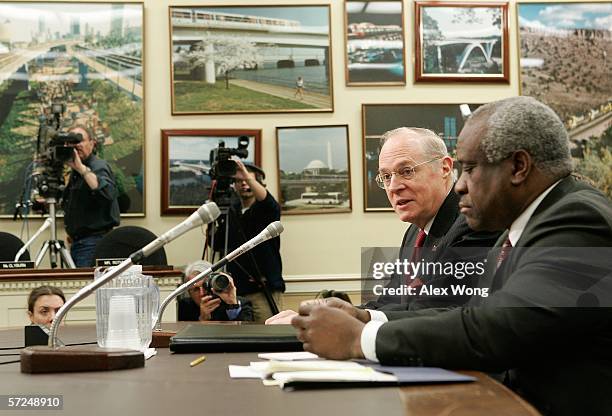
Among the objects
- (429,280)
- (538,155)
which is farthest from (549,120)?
(429,280)

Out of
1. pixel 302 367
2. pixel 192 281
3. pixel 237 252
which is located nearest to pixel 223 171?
pixel 237 252

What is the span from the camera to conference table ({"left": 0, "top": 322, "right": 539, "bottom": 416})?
1.38m

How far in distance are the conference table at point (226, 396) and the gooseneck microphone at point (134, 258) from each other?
222mm

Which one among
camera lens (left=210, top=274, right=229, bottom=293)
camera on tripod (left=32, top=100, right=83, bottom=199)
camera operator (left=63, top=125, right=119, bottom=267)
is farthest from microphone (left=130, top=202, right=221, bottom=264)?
camera operator (left=63, top=125, right=119, bottom=267)

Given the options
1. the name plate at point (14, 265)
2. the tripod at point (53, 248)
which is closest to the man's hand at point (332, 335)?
the name plate at point (14, 265)

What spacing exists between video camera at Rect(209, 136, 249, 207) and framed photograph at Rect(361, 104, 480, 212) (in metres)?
1.26

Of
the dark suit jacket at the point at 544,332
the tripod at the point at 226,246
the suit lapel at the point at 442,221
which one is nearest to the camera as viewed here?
the dark suit jacket at the point at 544,332

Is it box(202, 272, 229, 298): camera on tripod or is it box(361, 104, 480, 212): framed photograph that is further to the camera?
box(361, 104, 480, 212): framed photograph

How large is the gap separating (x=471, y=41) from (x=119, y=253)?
3462 millimetres

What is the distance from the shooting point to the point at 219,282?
4.08 metres

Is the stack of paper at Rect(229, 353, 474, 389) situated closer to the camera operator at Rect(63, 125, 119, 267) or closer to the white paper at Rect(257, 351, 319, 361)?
the white paper at Rect(257, 351, 319, 361)

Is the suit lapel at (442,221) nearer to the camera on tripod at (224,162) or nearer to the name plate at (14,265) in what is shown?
the camera on tripod at (224,162)

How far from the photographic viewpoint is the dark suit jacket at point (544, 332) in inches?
66.0

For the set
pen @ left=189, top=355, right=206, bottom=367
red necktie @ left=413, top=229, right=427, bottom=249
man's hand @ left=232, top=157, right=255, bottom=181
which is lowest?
pen @ left=189, top=355, right=206, bottom=367
